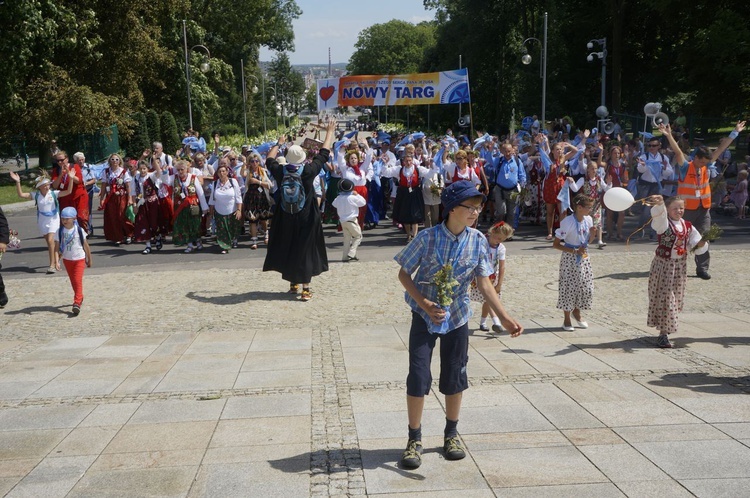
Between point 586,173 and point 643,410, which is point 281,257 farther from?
point 586,173

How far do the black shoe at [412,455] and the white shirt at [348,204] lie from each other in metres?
8.12

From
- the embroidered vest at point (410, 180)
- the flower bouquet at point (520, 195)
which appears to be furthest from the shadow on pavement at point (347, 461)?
the flower bouquet at point (520, 195)

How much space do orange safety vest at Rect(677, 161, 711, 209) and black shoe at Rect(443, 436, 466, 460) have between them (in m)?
7.49

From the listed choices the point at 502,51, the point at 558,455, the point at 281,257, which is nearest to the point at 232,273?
the point at 281,257

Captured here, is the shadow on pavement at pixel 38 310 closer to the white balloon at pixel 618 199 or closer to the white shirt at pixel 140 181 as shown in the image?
the white shirt at pixel 140 181

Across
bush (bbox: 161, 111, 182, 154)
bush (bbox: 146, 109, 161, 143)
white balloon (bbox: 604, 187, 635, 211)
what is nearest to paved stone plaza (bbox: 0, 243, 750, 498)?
white balloon (bbox: 604, 187, 635, 211)

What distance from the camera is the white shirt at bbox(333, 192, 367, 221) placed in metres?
12.8

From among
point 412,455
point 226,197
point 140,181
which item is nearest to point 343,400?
point 412,455

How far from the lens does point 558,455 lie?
16.3 ft

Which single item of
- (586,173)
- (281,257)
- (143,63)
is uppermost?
(143,63)

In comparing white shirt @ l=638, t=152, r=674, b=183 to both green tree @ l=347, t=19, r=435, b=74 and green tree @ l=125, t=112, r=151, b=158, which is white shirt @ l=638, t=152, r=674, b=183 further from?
green tree @ l=347, t=19, r=435, b=74

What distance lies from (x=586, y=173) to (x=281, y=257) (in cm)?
Answer: 655

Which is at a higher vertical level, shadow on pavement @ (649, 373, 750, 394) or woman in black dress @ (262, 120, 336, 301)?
woman in black dress @ (262, 120, 336, 301)

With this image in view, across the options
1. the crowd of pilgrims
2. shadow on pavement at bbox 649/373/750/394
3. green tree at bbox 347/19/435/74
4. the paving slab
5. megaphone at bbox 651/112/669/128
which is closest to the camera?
the paving slab
